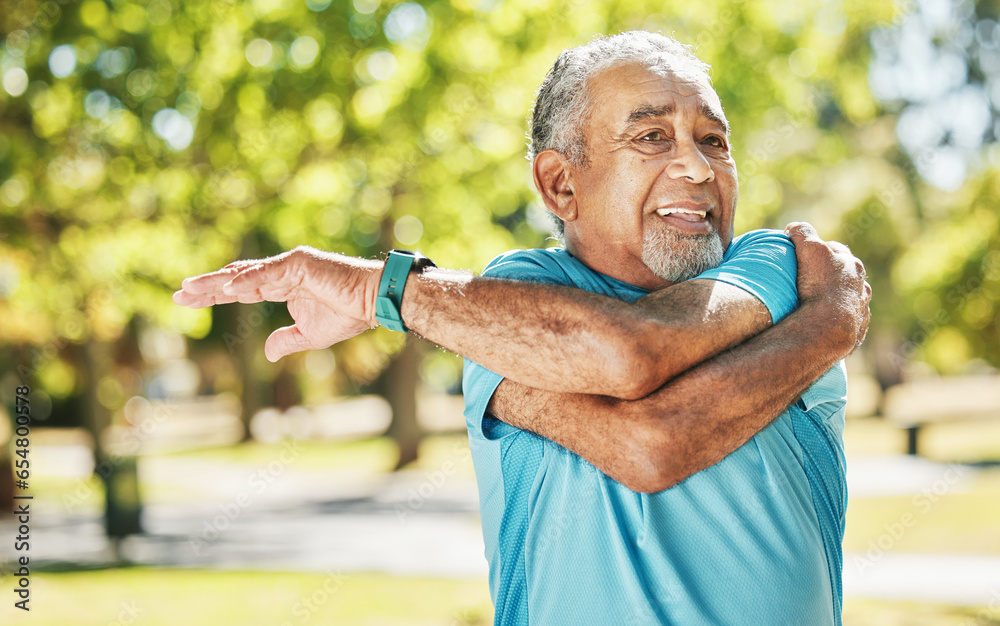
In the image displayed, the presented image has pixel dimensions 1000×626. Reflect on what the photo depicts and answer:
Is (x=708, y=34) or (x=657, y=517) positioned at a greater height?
(x=708, y=34)

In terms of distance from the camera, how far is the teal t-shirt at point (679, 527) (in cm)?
191

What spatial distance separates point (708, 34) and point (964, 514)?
25.1ft

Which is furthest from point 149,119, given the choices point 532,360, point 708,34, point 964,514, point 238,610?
point 964,514

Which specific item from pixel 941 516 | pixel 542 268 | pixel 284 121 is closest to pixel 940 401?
pixel 941 516

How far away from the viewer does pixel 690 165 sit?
7.26 ft

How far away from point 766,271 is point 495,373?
704 millimetres

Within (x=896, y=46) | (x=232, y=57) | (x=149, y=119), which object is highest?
(x=896, y=46)

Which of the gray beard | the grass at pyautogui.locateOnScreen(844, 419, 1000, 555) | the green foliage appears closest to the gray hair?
the gray beard

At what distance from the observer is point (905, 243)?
27.0m

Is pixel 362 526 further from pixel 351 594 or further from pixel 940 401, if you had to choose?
pixel 940 401

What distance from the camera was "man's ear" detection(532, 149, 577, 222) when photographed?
2471 mm

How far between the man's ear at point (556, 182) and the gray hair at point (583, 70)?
0.10 feet

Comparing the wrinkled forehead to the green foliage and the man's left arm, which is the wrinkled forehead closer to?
the man's left arm

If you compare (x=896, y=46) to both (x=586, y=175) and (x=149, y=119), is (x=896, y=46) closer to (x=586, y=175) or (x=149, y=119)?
(x=149, y=119)
